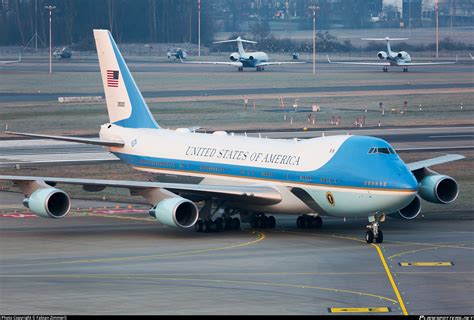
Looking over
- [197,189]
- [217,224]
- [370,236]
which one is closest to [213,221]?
[217,224]

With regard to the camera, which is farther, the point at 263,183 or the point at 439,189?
the point at 439,189

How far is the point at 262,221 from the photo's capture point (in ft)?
166

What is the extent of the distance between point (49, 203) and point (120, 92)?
12199 millimetres

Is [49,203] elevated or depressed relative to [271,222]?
elevated

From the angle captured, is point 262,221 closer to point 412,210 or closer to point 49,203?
point 412,210

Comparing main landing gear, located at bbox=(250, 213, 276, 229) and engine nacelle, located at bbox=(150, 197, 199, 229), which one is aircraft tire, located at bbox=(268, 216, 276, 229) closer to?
main landing gear, located at bbox=(250, 213, 276, 229)

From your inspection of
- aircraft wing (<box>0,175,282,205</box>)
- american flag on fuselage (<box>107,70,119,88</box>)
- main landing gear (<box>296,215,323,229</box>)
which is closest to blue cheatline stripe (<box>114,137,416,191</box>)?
aircraft wing (<box>0,175,282,205</box>)

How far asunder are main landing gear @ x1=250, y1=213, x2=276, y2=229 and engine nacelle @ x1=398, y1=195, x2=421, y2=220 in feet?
18.5

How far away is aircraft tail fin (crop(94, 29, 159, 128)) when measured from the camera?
189ft

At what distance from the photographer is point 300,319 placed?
30734 millimetres

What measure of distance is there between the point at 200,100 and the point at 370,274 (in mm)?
88427

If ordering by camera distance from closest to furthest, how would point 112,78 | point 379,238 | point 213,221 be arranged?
point 379,238 < point 213,221 < point 112,78

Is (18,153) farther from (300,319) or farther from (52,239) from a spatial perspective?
(300,319)

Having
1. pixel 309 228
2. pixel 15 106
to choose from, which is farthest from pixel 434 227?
pixel 15 106
